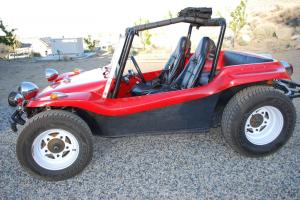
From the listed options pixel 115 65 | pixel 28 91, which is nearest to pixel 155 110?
pixel 115 65

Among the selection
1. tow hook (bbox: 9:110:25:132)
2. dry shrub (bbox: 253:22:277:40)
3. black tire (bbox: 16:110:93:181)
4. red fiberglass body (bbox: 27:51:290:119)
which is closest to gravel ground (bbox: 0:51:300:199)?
black tire (bbox: 16:110:93:181)

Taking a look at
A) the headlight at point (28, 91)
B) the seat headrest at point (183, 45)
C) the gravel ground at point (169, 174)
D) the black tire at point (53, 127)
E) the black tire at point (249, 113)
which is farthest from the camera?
the seat headrest at point (183, 45)

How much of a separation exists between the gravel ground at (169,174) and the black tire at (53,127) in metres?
0.10

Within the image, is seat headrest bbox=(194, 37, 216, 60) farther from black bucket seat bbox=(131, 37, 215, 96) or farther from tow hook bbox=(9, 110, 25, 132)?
tow hook bbox=(9, 110, 25, 132)

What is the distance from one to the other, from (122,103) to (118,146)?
0.83m

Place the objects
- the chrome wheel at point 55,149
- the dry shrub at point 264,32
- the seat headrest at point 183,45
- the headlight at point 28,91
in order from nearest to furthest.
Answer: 1. the chrome wheel at point 55,149
2. the headlight at point 28,91
3. the seat headrest at point 183,45
4. the dry shrub at point 264,32

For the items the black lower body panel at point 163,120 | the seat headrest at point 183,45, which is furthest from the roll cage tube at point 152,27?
the seat headrest at point 183,45

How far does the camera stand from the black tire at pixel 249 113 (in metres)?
2.98

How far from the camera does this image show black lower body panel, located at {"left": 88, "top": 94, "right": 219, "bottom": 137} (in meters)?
3.00

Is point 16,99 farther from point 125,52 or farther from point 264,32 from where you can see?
point 264,32

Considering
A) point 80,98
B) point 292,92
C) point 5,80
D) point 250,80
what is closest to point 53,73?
point 80,98

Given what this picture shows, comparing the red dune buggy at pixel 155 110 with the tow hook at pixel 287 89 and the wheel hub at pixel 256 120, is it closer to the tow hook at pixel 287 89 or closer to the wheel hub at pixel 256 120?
the wheel hub at pixel 256 120

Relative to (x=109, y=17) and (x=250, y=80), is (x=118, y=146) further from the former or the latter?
(x=109, y=17)

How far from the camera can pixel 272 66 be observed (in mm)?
3146
